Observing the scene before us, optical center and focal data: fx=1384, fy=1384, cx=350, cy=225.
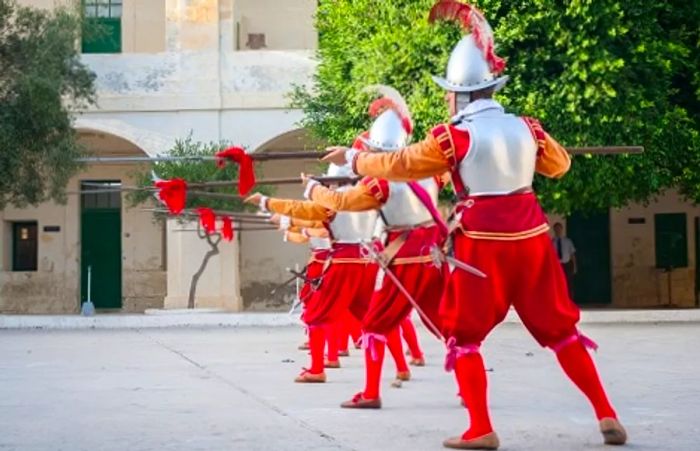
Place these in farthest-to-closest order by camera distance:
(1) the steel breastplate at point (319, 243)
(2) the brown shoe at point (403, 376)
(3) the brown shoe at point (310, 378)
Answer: (1) the steel breastplate at point (319, 243) < (3) the brown shoe at point (310, 378) < (2) the brown shoe at point (403, 376)

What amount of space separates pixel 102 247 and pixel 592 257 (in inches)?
456

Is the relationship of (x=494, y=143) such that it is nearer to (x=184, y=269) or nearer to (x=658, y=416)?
(x=658, y=416)

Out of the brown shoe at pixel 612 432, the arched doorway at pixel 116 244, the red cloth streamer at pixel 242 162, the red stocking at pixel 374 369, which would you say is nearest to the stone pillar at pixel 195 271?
the arched doorway at pixel 116 244

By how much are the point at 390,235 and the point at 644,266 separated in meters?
23.6

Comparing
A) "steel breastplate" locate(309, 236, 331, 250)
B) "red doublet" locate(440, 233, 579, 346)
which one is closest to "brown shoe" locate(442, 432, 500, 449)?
"red doublet" locate(440, 233, 579, 346)

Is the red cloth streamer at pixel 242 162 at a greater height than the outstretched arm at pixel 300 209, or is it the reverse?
the red cloth streamer at pixel 242 162

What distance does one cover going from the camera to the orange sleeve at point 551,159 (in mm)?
7667

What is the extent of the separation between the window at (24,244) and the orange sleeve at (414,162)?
26.2m

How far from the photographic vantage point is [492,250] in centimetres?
722

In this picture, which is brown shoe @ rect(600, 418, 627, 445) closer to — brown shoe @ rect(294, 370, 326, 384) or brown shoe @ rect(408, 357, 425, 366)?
brown shoe @ rect(294, 370, 326, 384)

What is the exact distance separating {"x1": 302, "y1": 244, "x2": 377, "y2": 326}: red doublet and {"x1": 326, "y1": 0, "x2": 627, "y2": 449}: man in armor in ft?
12.7

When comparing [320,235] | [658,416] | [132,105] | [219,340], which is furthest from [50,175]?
[658,416]

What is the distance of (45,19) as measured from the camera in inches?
973

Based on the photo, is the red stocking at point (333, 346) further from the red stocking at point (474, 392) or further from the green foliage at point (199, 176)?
the green foliage at point (199, 176)
